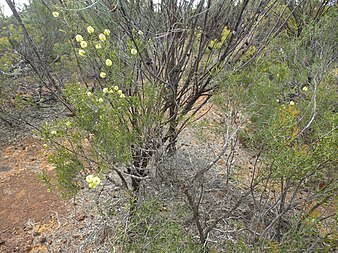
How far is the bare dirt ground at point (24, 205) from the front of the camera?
2664mm

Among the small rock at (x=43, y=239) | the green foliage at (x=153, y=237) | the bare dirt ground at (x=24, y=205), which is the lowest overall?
the bare dirt ground at (x=24, y=205)

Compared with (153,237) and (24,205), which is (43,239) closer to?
(24,205)

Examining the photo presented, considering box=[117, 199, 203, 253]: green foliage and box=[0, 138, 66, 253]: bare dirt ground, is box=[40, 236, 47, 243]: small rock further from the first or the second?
box=[117, 199, 203, 253]: green foliage

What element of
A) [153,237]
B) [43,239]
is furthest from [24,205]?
[153,237]

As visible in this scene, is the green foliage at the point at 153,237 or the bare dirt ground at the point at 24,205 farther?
the bare dirt ground at the point at 24,205

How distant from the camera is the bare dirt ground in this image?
8.74ft

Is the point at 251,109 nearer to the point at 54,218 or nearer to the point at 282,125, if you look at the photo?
the point at 282,125

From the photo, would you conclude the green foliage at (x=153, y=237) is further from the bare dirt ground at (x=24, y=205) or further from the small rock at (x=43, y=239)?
the small rock at (x=43, y=239)

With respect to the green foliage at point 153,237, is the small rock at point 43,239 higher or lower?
lower

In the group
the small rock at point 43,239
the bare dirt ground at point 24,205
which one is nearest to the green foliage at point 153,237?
the bare dirt ground at point 24,205

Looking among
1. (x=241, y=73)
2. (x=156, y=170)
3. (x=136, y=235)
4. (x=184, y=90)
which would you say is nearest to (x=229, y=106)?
(x=241, y=73)

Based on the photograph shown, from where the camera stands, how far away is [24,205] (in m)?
3.15

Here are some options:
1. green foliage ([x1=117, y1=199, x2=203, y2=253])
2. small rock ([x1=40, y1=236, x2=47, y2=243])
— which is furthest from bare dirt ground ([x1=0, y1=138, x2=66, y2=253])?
green foliage ([x1=117, y1=199, x2=203, y2=253])

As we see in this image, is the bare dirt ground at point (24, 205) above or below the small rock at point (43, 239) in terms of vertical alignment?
below
